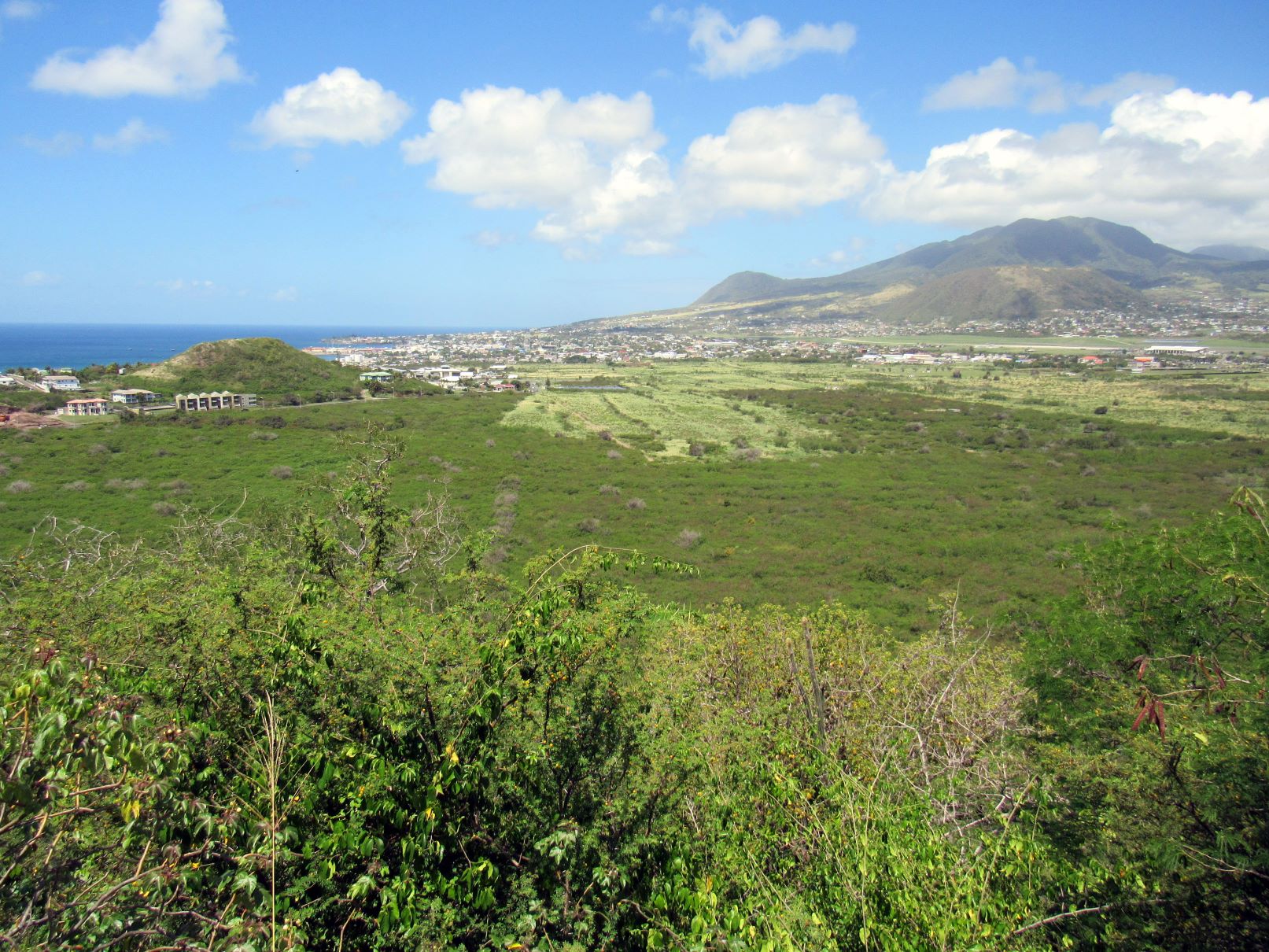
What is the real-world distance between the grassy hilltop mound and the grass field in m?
7.83

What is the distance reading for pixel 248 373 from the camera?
5878 cm

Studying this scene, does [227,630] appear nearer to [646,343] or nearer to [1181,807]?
[1181,807]

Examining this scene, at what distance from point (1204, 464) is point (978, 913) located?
1726 inches

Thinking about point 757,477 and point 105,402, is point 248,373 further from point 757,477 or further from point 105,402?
point 757,477

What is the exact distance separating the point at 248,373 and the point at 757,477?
4715 cm

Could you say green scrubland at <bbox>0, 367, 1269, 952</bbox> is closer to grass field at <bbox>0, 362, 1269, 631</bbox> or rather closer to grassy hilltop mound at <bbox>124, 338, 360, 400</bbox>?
grass field at <bbox>0, 362, 1269, 631</bbox>

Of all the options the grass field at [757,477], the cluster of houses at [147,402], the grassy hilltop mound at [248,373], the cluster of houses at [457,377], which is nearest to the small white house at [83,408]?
the cluster of houses at [147,402]

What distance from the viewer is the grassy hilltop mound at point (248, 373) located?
5512cm

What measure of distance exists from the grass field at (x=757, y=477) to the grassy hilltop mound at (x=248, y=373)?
25.7 feet

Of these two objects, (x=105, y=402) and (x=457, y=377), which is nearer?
Answer: (x=105, y=402)

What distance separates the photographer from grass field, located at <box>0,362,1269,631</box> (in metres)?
24.2

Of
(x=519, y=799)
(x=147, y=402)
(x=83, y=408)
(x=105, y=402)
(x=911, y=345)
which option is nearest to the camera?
(x=519, y=799)

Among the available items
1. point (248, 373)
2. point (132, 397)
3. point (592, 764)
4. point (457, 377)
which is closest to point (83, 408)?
point (132, 397)

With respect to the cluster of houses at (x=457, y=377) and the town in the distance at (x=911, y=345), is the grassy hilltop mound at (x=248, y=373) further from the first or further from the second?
the cluster of houses at (x=457, y=377)
